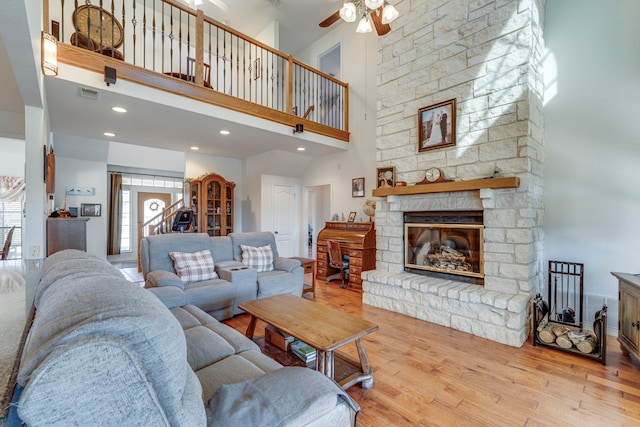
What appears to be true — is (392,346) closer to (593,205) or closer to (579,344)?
(579,344)

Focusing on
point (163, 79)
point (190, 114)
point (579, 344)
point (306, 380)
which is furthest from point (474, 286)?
point (163, 79)

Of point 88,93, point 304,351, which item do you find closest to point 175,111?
point 88,93

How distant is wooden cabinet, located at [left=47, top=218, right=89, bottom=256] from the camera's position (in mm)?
3549

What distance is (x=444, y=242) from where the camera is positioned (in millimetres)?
3678

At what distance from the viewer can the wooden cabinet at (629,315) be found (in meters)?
2.27

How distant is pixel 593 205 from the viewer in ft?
10.0

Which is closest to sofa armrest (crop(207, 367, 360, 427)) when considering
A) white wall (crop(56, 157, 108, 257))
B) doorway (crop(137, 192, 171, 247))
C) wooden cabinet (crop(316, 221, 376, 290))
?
wooden cabinet (crop(316, 221, 376, 290))

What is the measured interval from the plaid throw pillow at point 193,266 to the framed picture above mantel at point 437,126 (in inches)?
123

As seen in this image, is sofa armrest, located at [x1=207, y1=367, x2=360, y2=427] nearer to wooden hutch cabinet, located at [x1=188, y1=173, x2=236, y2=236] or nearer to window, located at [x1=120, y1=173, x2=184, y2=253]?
wooden hutch cabinet, located at [x1=188, y1=173, x2=236, y2=236]

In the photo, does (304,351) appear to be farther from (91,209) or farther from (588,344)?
(91,209)

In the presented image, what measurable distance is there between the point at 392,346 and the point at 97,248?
709 cm

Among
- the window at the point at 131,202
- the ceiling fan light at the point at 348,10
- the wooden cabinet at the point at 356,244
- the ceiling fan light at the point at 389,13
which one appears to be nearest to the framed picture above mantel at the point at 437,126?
the ceiling fan light at the point at 389,13

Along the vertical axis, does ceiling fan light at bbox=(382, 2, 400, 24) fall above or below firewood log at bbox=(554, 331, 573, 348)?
above

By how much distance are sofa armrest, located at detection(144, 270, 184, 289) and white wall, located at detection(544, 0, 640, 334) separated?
4219mm
